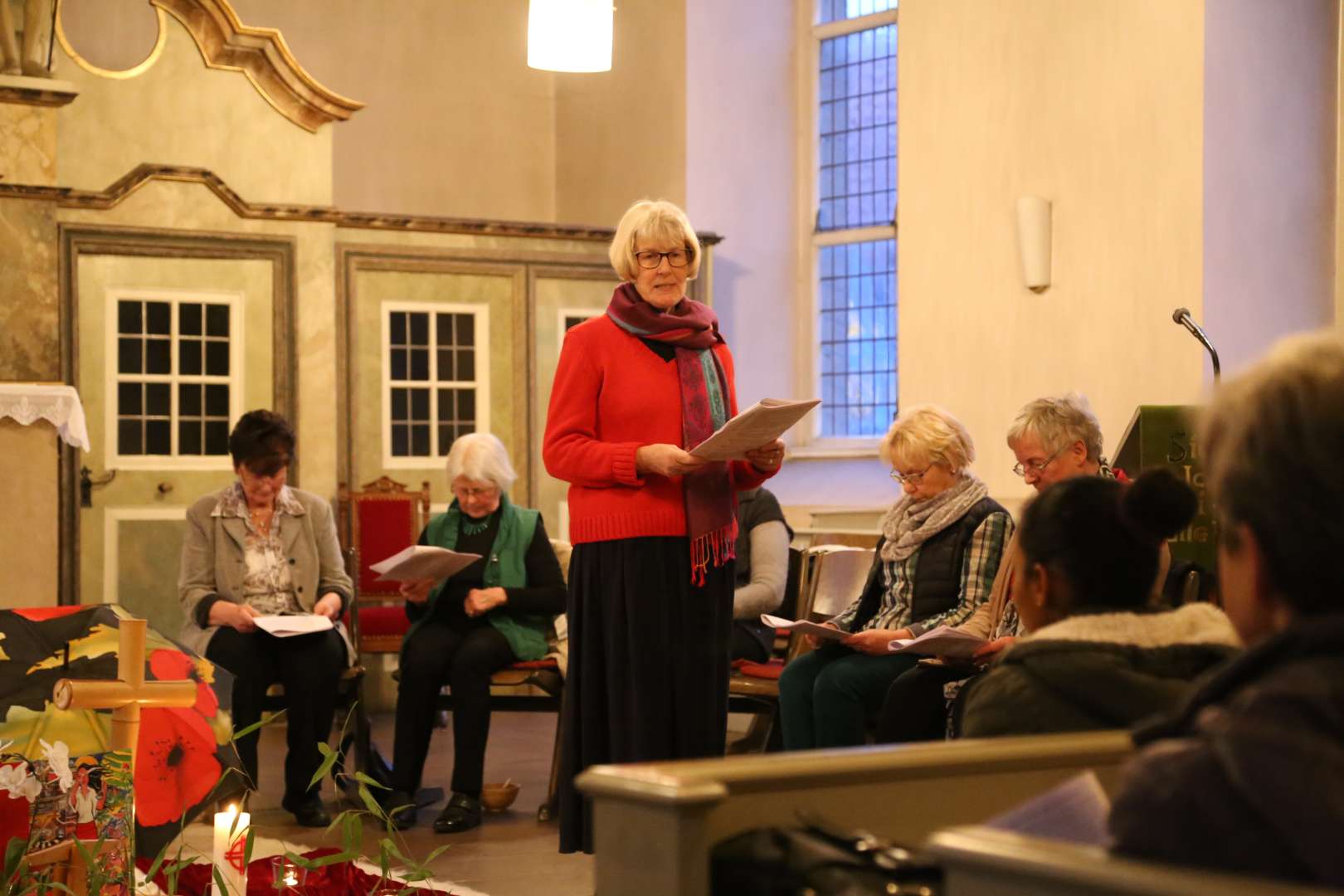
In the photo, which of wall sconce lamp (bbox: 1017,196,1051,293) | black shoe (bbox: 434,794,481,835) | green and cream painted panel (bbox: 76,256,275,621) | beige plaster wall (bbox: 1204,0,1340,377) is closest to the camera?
black shoe (bbox: 434,794,481,835)

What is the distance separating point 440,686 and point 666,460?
7.32 feet

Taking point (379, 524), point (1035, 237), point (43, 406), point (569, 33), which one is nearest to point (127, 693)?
point (569, 33)

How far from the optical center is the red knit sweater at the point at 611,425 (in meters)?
3.48

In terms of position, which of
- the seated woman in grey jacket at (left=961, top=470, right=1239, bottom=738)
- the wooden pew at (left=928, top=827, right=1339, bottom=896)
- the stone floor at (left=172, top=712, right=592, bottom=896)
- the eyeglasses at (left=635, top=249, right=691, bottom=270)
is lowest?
the stone floor at (left=172, top=712, right=592, bottom=896)

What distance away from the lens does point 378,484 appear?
8.49 meters

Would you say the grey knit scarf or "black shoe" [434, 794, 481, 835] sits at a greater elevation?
the grey knit scarf

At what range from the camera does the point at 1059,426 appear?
3953 millimetres

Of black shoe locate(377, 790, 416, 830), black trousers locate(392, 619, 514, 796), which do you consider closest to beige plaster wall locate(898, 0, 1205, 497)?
black trousers locate(392, 619, 514, 796)

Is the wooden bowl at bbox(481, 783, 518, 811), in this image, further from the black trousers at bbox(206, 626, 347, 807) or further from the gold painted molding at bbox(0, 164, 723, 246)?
the gold painted molding at bbox(0, 164, 723, 246)

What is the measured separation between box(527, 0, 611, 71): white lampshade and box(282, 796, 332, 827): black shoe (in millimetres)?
2529

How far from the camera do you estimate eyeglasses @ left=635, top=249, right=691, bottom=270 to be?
3.55 m

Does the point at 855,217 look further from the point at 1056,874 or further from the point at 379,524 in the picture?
the point at 1056,874

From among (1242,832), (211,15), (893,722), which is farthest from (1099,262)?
(1242,832)

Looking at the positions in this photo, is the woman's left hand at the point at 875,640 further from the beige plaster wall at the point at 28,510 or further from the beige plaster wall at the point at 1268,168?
the beige plaster wall at the point at 28,510
